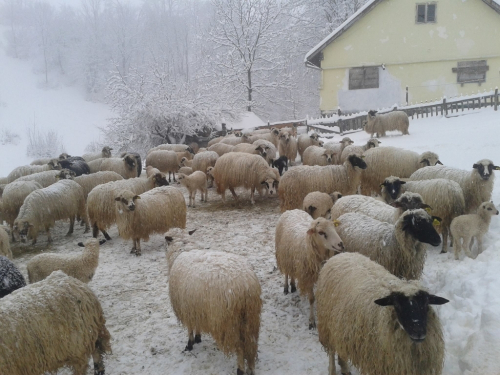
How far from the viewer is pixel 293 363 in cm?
414

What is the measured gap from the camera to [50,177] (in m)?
10.3

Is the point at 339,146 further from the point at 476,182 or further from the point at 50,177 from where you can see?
the point at 50,177

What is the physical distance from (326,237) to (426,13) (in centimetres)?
2022

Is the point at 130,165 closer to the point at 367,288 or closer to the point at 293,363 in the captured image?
the point at 293,363

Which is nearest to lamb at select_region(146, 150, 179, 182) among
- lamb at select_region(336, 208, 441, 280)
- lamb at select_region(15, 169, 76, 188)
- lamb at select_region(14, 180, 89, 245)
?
lamb at select_region(15, 169, 76, 188)

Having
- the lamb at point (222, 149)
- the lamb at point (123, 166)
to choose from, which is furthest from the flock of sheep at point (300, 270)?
the lamb at point (222, 149)

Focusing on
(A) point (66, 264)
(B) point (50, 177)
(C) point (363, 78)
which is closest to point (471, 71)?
(C) point (363, 78)

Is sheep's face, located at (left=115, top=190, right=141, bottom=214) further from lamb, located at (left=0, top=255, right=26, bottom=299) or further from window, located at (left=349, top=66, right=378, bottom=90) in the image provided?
window, located at (left=349, top=66, right=378, bottom=90)

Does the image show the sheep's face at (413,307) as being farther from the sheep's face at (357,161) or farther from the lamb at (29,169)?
the lamb at (29,169)

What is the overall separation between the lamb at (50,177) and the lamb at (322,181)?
5721mm

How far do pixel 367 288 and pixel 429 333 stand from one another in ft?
1.98

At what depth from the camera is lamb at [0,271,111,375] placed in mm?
3244

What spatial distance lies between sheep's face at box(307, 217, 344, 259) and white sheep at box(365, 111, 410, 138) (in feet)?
35.4

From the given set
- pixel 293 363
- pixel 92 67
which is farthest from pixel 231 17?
pixel 293 363
